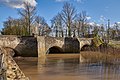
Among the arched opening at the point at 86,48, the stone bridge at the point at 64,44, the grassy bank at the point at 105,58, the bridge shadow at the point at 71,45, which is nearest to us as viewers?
the grassy bank at the point at 105,58

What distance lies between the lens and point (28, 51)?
85.3ft

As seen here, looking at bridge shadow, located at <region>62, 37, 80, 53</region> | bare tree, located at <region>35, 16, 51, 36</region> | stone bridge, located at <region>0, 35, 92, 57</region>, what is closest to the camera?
stone bridge, located at <region>0, 35, 92, 57</region>

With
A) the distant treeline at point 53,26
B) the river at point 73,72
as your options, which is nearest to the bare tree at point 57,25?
the distant treeline at point 53,26

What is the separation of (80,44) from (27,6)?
1060 centimetres

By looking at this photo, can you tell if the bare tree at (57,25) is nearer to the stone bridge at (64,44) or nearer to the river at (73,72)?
the stone bridge at (64,44)

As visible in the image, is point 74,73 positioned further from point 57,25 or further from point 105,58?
point 57,25

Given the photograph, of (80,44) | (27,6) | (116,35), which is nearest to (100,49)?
(80,44)

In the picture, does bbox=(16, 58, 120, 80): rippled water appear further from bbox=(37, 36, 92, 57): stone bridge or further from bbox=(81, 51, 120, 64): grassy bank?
bbox=(37, 36, 92, 57): stone bridge

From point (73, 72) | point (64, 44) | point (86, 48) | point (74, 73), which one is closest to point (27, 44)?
point (64, 44)

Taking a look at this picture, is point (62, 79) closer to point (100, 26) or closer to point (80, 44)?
point (80, 44)

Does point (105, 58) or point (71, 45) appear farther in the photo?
point (71, 45)

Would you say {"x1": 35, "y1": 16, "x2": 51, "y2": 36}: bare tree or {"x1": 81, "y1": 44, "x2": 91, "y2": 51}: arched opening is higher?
{"x1": 35, "y1": 16, "x2": 51, "y2": 36}: bare tree

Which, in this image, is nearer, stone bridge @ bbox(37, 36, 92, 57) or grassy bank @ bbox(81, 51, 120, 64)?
grassy bank @ bbox(81, 51, 120, 64)

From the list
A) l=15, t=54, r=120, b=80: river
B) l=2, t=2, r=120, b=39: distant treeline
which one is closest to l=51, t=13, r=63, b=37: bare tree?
l=2, t=2, r=120, b=39: distant treeline
